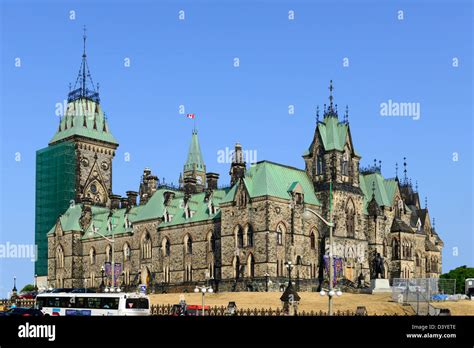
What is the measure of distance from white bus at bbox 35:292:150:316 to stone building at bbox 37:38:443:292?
53.7ft

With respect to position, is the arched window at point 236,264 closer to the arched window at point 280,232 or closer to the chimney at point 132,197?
the arched window at point 280,232

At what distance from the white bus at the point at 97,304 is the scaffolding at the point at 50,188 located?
219 feet

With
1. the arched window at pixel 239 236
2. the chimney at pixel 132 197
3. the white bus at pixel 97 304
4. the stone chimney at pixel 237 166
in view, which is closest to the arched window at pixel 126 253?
the chimney at pixel 132 197

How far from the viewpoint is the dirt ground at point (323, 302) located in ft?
224

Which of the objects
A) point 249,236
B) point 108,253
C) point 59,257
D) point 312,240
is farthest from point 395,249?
point 59,257

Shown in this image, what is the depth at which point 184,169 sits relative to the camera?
154 m

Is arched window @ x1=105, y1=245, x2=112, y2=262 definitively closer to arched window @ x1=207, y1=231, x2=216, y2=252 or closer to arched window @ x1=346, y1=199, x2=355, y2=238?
arched window @ x1=207, y1=231, x2=216, y2=252

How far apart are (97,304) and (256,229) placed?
29.4 meters

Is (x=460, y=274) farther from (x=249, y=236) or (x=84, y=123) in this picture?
(x=84, y=123)

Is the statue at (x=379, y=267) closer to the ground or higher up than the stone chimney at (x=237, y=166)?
closer to the ground

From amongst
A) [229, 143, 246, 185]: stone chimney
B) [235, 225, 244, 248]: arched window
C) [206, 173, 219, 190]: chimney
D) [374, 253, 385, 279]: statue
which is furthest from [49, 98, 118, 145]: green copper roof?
[374, 253, 385, 279]: statue

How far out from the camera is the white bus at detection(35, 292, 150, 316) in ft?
193
